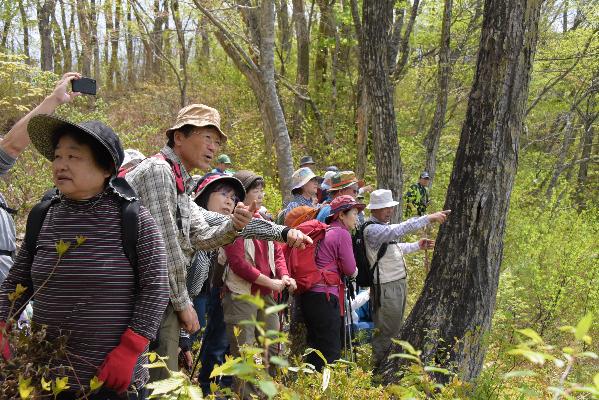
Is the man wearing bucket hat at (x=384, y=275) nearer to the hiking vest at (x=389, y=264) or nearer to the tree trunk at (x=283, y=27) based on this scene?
the hiking vest at (x=389, y=264)

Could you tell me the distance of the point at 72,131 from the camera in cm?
229

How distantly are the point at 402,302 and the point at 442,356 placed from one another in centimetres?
142

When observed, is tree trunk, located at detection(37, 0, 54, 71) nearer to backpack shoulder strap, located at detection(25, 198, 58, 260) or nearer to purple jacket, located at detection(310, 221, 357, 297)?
purple jacket, located at detection(310, 221, 357, 297)

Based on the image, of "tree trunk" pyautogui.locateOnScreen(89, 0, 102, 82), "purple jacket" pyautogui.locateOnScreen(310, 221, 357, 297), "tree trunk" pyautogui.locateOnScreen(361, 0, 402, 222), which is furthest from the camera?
"tree trunk" pyautogui.locateOnScreen(89, 0, 102, 82)

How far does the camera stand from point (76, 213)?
89.8 inches

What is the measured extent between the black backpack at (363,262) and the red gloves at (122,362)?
3.78 metres

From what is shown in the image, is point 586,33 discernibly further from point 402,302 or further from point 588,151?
point 402,302

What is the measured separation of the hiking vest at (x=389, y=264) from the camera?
19.1ft

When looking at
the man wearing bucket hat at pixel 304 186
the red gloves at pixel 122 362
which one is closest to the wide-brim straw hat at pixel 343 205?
the man wearing bucket hat at pixel 304 186

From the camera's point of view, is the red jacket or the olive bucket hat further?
the red jacket

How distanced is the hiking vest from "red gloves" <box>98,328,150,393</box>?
382 centimetres

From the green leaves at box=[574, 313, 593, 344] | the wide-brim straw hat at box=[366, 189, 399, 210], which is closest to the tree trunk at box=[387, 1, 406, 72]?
the wide-brim straw hat at box=[366, 189, 399, 210]

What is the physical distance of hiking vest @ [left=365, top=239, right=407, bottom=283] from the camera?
19.1ft

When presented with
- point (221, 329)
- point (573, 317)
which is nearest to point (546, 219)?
point (573, 317)
